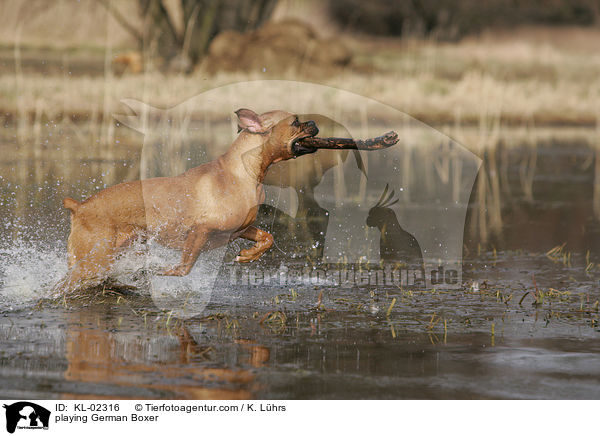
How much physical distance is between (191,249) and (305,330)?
46.3 inches

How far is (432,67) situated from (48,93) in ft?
28.3

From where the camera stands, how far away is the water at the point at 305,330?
4684mm

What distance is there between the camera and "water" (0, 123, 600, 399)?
15.4ft

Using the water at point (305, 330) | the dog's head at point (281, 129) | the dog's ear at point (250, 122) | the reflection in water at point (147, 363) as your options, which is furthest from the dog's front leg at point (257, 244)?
the reflection in water at point (147, 363)

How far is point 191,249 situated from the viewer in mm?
6477

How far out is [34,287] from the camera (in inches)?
260

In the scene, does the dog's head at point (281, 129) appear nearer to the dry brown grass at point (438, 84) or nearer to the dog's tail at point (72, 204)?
the dog's tail at point (72, 204)

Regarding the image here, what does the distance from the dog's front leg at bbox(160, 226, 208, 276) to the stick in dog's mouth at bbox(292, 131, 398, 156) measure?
846mm

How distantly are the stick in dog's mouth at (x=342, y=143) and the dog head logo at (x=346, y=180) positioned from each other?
1.98 feet

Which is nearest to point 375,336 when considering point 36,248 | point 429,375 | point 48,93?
point 429,375

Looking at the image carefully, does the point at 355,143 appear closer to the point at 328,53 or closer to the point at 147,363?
the point at 147,363

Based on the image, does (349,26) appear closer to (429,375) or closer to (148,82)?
(148,82)
